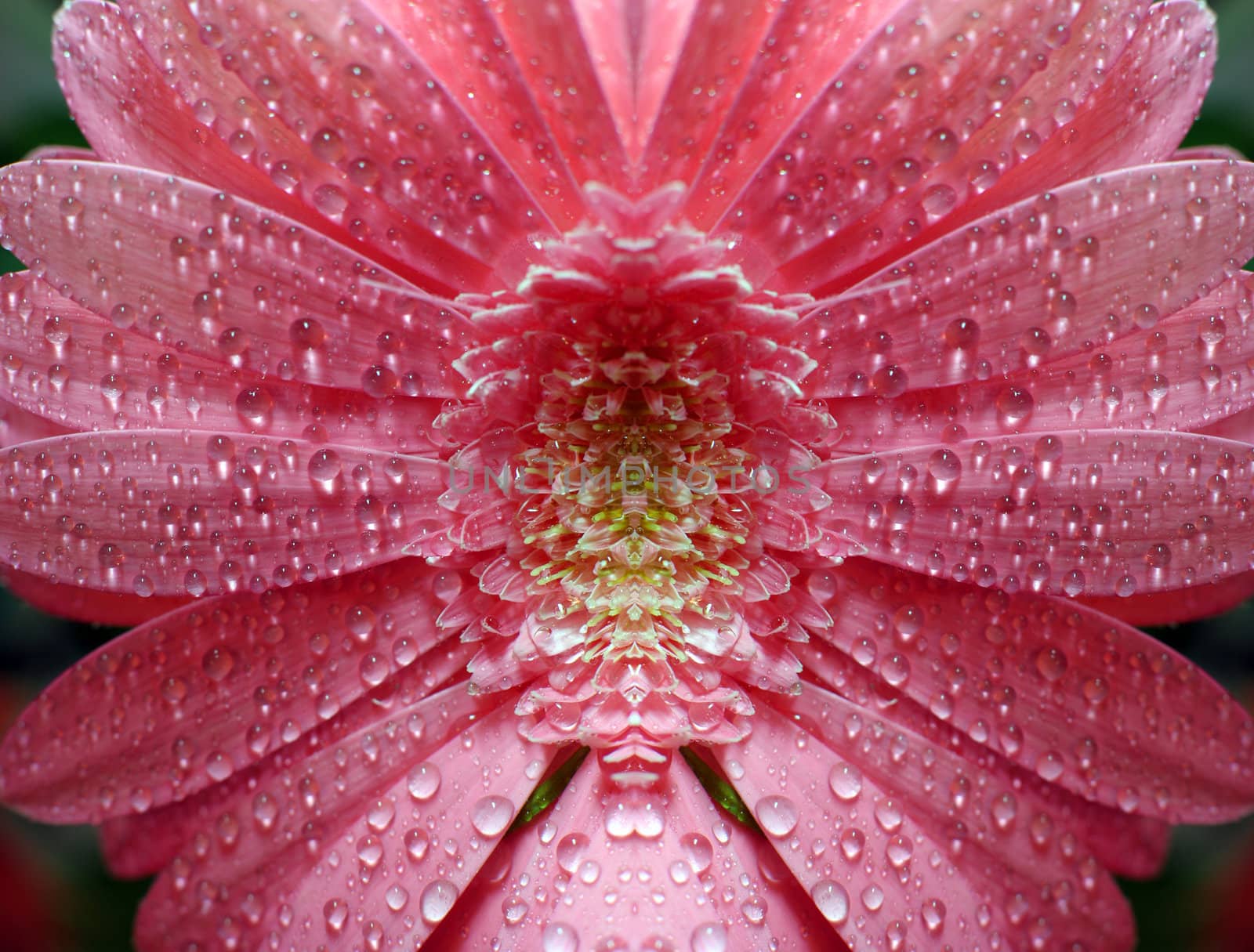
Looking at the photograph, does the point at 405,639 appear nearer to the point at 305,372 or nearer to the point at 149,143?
the point at 305,372

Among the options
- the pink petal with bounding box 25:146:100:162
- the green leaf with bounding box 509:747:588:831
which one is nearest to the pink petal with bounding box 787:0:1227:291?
the green leaf with bounding box 509:747:588:831

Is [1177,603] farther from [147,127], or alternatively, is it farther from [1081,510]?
[147,127]

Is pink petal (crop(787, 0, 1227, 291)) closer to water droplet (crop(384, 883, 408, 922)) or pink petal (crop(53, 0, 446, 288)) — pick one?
→ pink petal (crop(53, 0, 446, 288))

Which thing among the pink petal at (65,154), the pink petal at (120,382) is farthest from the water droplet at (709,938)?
the pink petal at (65,154)

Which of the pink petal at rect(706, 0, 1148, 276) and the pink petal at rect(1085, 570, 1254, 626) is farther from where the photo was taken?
the pink petal at rect(1085, 570, 1254, 626)

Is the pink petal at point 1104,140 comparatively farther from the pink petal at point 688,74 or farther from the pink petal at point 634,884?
the pink petal at point 634,884

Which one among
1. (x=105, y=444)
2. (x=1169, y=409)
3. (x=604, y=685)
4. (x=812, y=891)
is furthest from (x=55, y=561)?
(x=1169, y=409)
